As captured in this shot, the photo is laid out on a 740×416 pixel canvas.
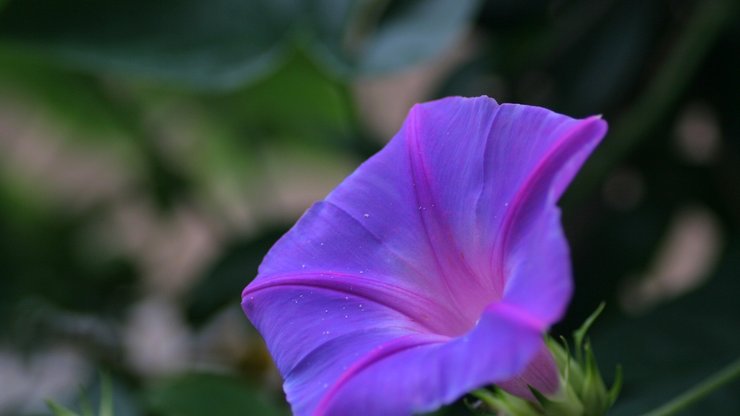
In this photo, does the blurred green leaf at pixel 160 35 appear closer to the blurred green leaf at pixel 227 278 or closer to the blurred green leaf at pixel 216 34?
the blurred green leaf at pixel 216 34

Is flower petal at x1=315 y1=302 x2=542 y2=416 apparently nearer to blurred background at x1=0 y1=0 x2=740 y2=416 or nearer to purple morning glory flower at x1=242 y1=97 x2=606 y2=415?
purple morning glory flower at x1=242 y1=97 x2=606 y2=415

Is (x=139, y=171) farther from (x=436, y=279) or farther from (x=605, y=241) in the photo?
(x=436, y=279)

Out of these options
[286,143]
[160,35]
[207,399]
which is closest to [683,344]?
[207,399]

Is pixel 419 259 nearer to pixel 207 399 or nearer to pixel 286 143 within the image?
pixel 207 399

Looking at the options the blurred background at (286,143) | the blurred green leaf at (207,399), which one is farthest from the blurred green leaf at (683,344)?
the blurred green leaf at (207,399)

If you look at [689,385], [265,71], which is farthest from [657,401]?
[265,71]

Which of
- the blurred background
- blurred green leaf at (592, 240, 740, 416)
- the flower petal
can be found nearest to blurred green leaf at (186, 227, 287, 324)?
the blurred background
